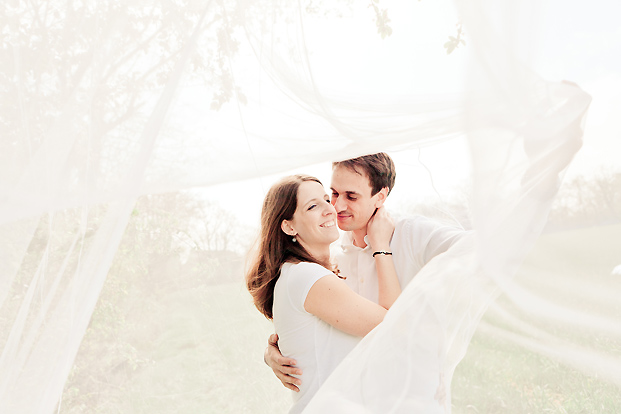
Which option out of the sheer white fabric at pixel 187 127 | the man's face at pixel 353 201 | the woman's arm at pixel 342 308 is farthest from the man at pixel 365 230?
the sheer white fabric at pixel 187 127

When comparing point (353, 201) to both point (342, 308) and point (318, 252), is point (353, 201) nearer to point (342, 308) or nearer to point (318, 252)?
point (318, 252)

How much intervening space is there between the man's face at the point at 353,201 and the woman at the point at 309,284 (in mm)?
62

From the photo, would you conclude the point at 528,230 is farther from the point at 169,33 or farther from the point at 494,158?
the point at 169,33

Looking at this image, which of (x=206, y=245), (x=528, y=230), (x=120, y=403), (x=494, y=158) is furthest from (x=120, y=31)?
(x=120, y=403)

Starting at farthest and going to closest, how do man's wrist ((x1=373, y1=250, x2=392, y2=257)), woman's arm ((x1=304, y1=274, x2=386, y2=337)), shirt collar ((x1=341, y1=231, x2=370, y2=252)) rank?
shirt collar ((x1=341, y1=231, x2=370, y2=252)), man's wrist ((x1=373, y1=250, x2=392, y2=257)), woman's arm ((x1=304, y1=274, x2=386, y2=337))

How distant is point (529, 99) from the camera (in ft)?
4.83

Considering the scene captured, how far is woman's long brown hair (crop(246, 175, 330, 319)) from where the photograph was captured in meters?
2.27

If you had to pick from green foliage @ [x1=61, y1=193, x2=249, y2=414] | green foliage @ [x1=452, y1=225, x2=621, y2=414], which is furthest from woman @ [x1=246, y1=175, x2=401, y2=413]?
green foliage @ [x1=452, y1=225, x2=621, y2=414]

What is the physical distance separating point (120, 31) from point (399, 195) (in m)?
1.39

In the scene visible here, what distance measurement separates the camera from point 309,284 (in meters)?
2.02

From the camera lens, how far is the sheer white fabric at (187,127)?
1635 millimetres

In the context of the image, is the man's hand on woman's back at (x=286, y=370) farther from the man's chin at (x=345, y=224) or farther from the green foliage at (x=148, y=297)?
the man's chin at (x=345, y=224)

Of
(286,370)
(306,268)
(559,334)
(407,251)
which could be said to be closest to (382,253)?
(407,251)

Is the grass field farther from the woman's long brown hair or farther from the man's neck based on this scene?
the man's neck
